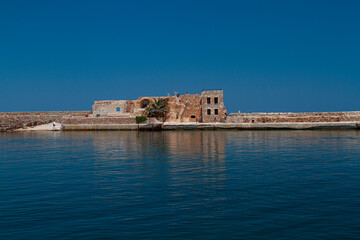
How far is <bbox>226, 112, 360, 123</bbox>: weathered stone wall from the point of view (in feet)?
147

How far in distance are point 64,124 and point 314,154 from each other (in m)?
38.9

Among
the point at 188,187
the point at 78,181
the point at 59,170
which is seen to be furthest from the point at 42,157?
the point at 188,187

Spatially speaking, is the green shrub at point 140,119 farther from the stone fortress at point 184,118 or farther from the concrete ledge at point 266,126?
the concrete ledge at point 266,126

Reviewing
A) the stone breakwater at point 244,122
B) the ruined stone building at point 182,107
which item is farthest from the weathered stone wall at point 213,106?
the stone breakwater at point 244,122

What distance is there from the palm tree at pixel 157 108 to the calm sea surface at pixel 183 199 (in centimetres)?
3292

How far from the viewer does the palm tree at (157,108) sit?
49338 mm

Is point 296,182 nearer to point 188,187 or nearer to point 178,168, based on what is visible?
point 188,187

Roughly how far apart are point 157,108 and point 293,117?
17.7m

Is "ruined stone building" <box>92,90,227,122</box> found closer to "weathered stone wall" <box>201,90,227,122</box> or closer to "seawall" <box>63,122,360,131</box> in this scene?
"weathered stone wall" <box>201,90,227,122</box>

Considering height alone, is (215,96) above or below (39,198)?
above

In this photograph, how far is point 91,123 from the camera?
1946 inches

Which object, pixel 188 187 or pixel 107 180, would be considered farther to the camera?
pixel 107 180

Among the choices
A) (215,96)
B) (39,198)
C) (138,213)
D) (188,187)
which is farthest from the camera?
(215,96)

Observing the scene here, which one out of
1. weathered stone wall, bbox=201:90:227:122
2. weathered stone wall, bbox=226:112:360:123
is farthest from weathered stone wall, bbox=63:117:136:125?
weathered stone wall, bbox=226:112:360:123
